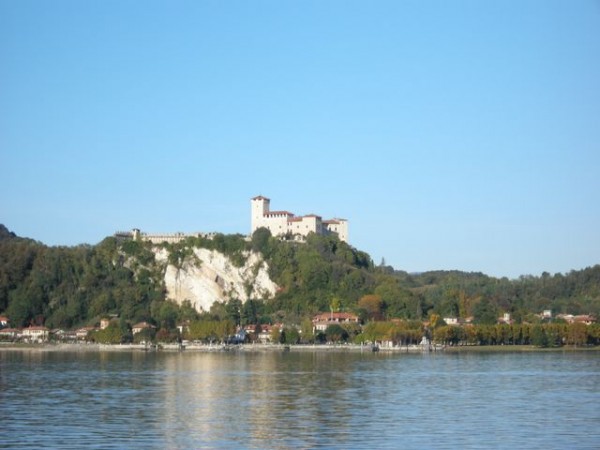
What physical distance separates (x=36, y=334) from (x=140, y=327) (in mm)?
12075

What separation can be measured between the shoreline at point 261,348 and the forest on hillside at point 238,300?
7.30 meters

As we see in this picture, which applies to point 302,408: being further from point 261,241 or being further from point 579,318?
point 579,318

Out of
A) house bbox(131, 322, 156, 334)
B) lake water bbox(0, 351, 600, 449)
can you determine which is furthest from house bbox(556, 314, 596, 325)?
lake water bbox(0, 351, 600, 449)

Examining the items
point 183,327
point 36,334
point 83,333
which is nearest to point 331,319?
point 183,327

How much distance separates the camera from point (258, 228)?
363ft

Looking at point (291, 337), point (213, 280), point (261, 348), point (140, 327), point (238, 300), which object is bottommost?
point (261, 348)

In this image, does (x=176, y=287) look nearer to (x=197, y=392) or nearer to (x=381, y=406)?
(x=197, y=392)

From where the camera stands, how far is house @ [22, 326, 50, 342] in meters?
104

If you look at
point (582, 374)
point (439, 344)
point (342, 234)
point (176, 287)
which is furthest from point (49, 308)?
point (582, 374)

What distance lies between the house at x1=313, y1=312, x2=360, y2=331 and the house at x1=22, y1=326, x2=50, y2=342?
1086 inches

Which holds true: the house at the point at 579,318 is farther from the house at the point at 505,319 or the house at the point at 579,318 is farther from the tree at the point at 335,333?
the tree at the point at 335,333

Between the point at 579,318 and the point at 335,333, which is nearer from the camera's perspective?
the point at 335,333

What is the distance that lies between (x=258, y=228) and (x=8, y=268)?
2742 cm

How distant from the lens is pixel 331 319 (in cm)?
9788
